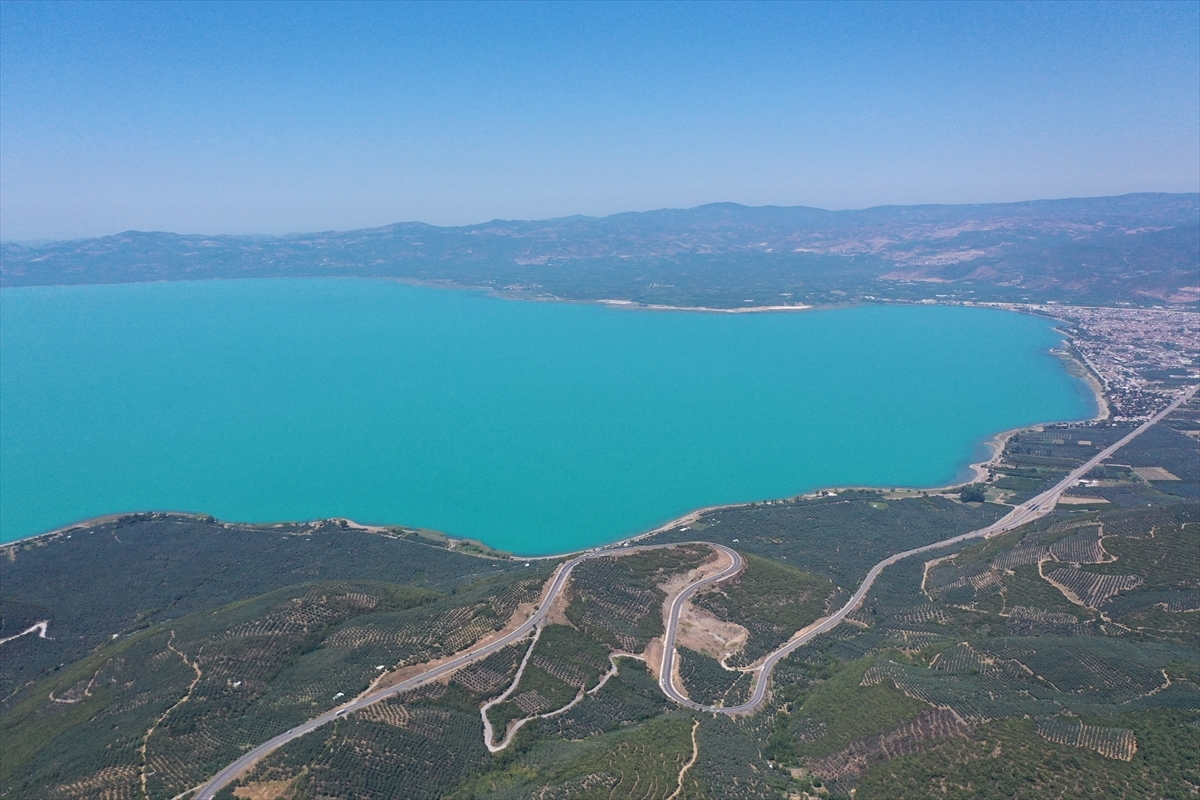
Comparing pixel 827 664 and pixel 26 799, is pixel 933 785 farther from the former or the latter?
pixel 26 799

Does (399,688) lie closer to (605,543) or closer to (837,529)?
(605,543)

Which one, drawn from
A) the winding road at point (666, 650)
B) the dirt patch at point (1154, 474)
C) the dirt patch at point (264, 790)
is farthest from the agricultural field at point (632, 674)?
the dirt patch at point (1154, 474)

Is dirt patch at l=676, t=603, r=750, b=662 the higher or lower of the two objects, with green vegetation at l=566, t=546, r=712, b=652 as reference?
lower

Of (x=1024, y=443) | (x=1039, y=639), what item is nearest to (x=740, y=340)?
(x=1024, y=443)

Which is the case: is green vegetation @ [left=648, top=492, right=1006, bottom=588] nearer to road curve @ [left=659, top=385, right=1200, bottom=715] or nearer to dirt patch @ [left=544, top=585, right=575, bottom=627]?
road curve @ [left=659, top=385, right=1200, bottom=715]

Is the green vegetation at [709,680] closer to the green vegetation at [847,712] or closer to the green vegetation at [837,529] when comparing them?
the green vegetation at [847,712]

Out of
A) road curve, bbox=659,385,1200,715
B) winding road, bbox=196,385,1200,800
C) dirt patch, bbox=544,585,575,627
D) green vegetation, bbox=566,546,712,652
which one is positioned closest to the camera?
winding road, bbox=196,385,1200,800

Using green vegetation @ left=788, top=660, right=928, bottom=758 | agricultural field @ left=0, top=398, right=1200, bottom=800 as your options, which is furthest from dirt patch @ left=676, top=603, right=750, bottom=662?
green vegetation @ left=788, top=660, right=928, bottom=758
